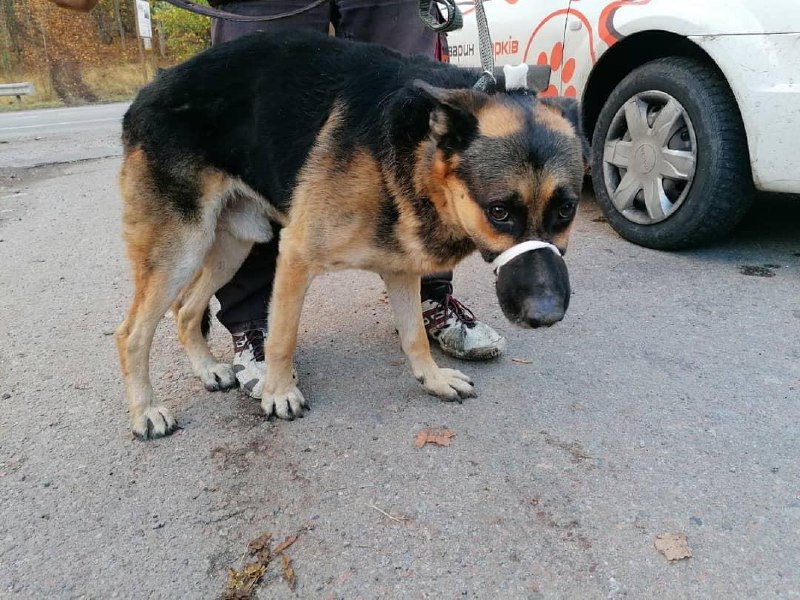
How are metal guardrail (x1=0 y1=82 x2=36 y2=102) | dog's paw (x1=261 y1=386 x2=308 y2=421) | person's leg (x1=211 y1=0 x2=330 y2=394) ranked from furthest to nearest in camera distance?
metal guardrail (x1=0 y1=82 x2=36 y2=102) < person's leg (x1=211 y1=0 x2=330 y2=394) < dog's paw (x1=261 y1=386 x2=308 y2=421)

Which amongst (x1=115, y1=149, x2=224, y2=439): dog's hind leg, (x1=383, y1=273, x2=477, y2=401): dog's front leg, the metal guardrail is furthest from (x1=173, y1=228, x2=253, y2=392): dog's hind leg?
the metal guardrail

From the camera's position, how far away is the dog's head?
196 cm

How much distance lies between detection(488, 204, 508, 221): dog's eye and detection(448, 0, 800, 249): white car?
2.37 meters

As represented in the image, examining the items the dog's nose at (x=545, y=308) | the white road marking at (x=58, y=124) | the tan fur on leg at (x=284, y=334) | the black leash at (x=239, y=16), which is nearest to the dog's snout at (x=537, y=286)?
the dog's nose at (x=545, y=308)

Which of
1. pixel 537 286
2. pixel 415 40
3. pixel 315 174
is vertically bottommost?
pixel 537 286

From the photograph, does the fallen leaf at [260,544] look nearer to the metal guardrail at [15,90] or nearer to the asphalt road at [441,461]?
the asphalt road at [441,461]

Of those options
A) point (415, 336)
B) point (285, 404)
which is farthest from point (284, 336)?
point (415, 336)

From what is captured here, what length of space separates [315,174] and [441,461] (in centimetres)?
120

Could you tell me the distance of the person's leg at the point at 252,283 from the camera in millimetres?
2869

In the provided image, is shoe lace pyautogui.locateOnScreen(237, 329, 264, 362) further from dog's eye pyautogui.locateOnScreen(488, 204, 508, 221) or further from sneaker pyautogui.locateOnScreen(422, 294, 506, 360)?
dog's eye pyautogui.locateOnScreen(488, 204, 508, 221)

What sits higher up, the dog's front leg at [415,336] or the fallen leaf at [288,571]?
the dog's front leg at [415,336]

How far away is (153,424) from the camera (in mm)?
2549

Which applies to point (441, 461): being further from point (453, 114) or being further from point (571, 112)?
point (571, 112)

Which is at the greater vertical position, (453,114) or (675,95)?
(453,114)
